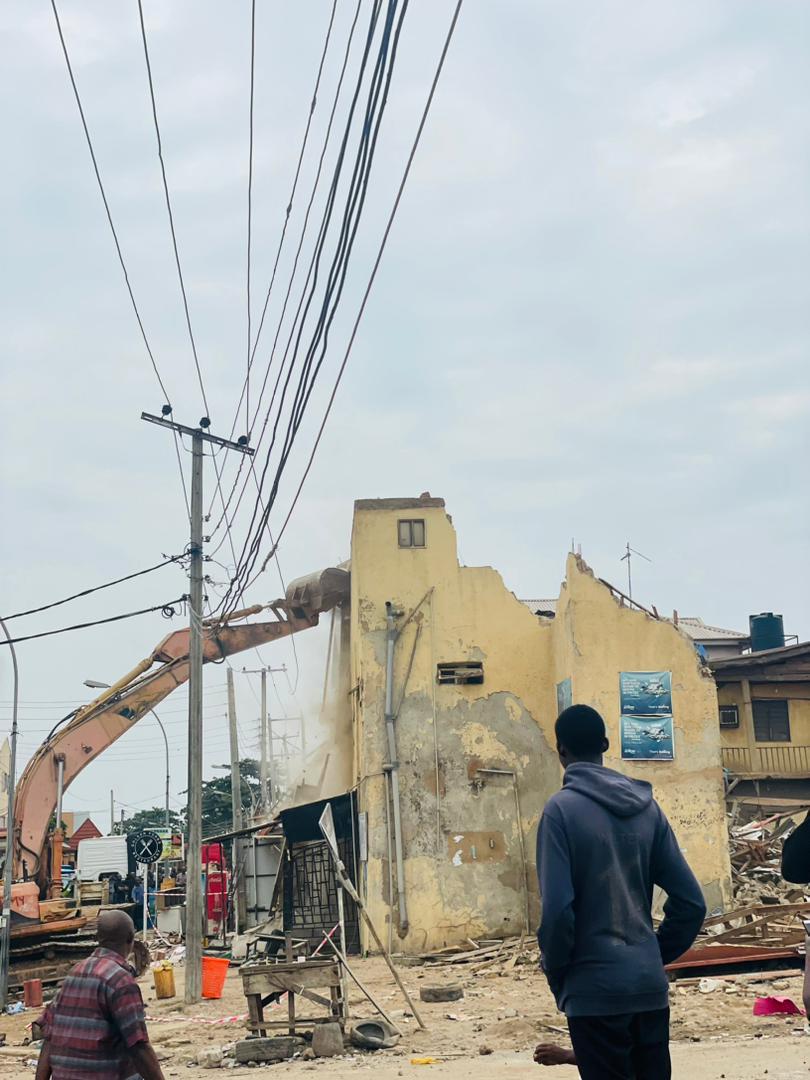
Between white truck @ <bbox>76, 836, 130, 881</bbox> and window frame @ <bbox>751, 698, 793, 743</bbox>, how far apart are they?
22.6 metres

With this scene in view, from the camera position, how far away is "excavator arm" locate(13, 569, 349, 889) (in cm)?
2509

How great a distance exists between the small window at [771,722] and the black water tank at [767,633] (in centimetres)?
581

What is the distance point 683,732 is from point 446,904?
5.83 m

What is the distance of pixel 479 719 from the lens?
987 inches

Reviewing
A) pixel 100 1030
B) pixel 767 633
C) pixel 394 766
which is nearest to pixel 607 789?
pixel 100 1030

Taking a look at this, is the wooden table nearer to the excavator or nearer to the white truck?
the excavator

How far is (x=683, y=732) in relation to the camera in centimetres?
2334

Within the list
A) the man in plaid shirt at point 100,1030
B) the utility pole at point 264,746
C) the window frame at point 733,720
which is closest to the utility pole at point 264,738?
the utility pole at point 264,746

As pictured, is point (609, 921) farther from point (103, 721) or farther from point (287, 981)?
point (103, 721)

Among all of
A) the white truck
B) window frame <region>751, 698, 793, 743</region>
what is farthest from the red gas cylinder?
window frame <region>751, 698, 793, 743</region>

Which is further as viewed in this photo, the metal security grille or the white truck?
the white truck

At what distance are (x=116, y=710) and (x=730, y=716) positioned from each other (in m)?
20.4

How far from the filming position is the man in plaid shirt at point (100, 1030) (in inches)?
213

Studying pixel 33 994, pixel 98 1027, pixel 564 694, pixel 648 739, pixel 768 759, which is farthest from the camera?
pixel 768 759
